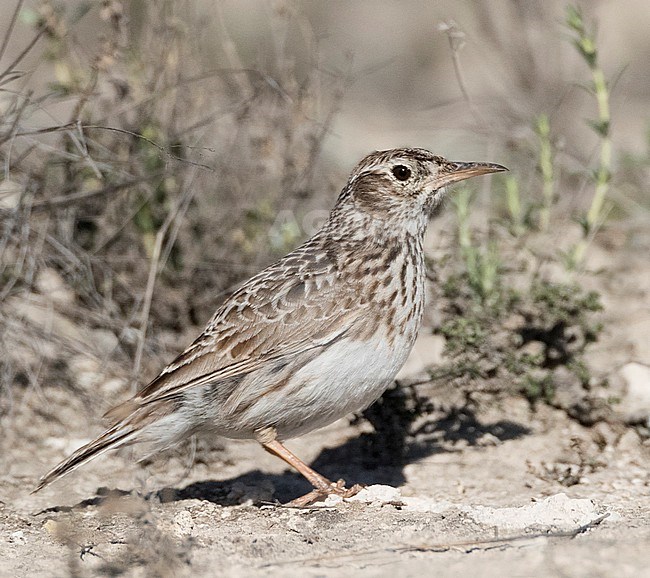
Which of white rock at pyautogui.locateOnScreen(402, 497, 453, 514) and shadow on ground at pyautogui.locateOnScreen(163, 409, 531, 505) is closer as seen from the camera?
white rock at pyautogui.locateOnScreen(402, 497, 453, 514)

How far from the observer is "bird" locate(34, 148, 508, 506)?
467 centimetres

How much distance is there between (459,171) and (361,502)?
1.63 meters

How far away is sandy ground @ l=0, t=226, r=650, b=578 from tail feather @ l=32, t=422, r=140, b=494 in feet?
0.69

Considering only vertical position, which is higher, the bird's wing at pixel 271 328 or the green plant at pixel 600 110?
the green plant at pixel 600 110

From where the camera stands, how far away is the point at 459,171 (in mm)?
5055

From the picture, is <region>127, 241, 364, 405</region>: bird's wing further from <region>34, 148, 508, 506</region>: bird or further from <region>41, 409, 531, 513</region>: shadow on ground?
<region>41, 409, 531, 513</region>: shadow on ground

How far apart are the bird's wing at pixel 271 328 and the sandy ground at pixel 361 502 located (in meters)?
0.58

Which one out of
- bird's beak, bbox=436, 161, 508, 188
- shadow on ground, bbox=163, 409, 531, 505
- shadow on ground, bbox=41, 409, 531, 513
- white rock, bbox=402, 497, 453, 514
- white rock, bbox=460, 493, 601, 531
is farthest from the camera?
shadow on ground, bbox=163, 409, 531, 505

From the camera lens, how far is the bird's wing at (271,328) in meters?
4.73

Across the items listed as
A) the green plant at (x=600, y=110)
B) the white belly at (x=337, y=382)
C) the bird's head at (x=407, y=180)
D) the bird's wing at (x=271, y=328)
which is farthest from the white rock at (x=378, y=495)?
the green plant at (x=600, y=110)

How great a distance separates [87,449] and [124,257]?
2.16 m

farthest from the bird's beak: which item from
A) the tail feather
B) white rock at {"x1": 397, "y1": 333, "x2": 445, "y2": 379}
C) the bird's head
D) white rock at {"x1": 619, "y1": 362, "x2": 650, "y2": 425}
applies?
the tail feather

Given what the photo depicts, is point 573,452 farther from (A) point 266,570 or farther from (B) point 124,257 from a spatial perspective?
(B) point 124,257

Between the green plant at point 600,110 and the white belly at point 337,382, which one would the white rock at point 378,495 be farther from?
the green plant at point 600,110
